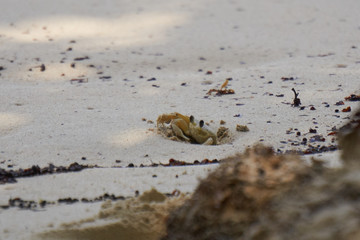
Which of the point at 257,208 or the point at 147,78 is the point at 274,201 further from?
the point at 147,78

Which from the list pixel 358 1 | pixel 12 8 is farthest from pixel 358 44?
pixel 12 8

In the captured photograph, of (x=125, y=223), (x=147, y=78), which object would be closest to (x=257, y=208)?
(x=125, y=223)

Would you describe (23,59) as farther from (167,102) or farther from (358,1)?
(358,1)

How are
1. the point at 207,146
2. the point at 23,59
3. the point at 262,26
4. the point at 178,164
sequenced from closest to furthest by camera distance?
1. the point at 178,164
2. the point at 207,146
3. the point at 23,59
4. the point at 262,26

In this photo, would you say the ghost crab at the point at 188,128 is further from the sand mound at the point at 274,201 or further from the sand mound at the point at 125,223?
the sand mound at the point at 274,201

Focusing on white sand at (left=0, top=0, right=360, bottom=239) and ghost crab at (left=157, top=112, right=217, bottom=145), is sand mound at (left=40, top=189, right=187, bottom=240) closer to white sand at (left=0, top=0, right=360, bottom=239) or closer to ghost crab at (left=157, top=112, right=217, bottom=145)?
white sand at (left=0, top=0, right=360, bottom=239)

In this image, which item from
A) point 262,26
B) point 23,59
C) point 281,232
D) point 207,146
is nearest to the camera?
point 281,232
